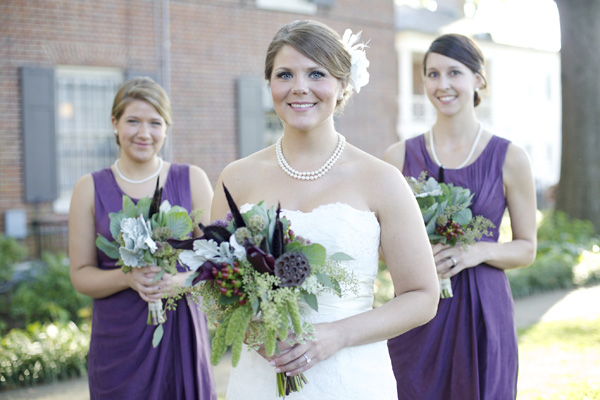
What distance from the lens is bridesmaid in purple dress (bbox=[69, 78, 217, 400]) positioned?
12.7ft

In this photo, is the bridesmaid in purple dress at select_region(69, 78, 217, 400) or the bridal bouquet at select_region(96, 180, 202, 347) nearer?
the bridal bouquet at select_region(96, 180, 202, 347)

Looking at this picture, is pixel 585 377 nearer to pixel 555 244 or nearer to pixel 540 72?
pixel 555 244

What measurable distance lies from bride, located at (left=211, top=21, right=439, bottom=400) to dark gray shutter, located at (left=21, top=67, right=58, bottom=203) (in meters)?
8.77

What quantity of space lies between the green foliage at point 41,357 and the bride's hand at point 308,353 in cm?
481

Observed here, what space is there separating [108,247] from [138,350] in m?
0.64

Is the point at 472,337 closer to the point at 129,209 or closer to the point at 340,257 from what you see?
the point at 340,257

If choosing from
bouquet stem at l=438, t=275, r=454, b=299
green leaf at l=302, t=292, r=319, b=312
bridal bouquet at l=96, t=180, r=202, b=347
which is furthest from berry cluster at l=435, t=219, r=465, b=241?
green leaf at l=302, t=292, r=319, b=312

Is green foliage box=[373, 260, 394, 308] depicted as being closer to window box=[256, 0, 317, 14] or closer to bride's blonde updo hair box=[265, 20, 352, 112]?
bride's blonde updo hair box=[265, 20, 352, 112]

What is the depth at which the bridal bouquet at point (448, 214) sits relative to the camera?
12.0ft

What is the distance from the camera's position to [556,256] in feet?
38.5

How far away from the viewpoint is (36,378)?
6.47 meters

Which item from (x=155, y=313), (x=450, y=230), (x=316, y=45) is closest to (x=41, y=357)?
(x=155, y=313)

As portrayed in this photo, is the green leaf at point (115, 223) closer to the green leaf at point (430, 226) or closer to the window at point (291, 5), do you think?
the green leaf at point (430, 226)

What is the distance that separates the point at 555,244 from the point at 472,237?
9.75 meters
